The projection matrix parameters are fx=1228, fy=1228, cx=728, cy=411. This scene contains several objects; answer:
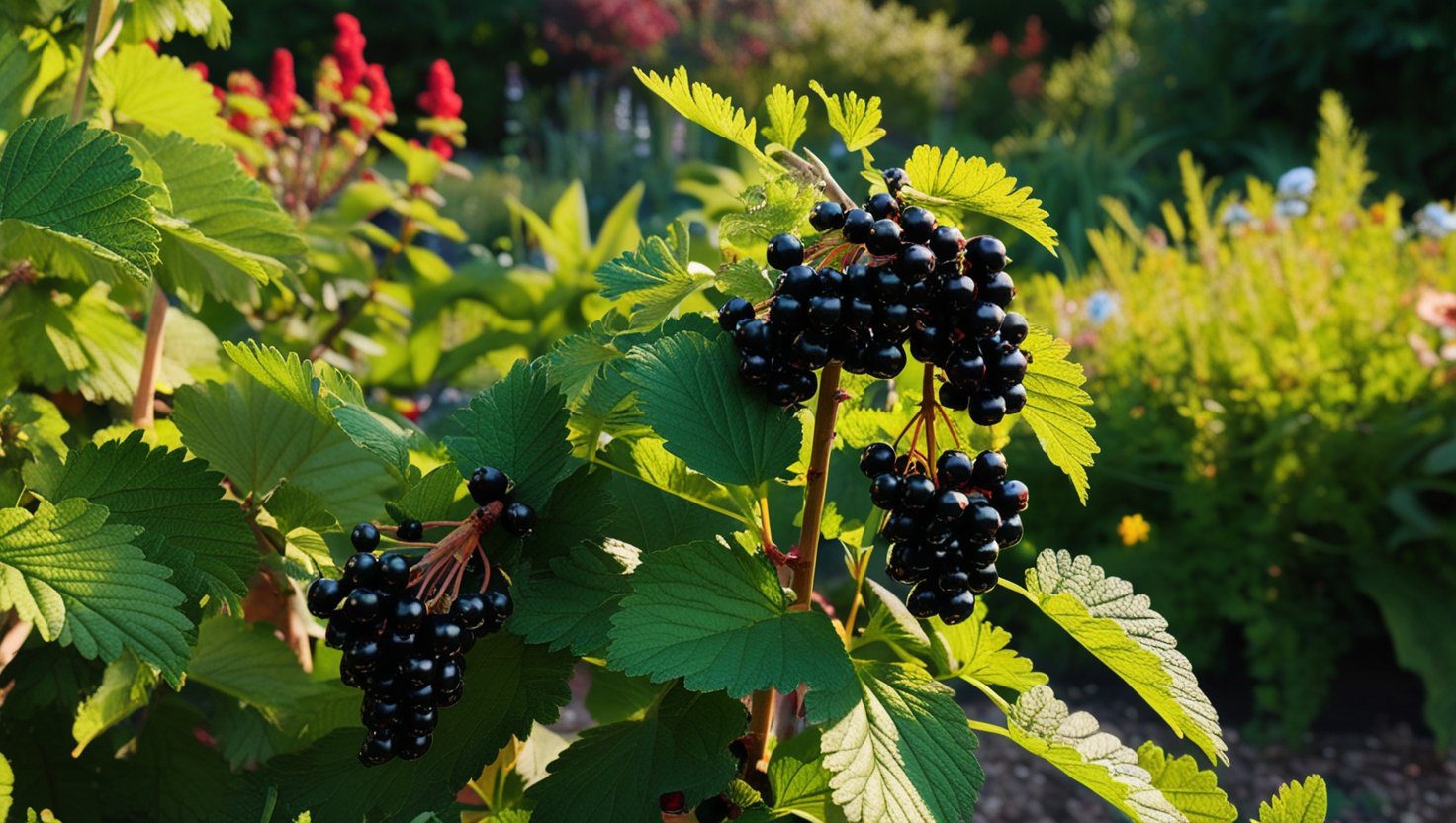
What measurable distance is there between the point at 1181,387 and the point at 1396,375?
0.48 metres

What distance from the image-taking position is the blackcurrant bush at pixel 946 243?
664 mm

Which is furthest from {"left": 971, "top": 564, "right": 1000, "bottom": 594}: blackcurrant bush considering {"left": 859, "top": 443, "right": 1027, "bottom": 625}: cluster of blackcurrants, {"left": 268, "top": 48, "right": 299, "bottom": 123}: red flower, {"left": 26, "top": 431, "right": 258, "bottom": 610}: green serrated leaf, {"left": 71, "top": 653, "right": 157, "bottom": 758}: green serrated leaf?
{"left": 268, "top": 48, "right": 299, "bottom": 123}: red flower

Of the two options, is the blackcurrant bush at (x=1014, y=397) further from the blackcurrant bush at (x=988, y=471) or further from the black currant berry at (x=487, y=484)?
the black currant berry at (x=487, y=484)

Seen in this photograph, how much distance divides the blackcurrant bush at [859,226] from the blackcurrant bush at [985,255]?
0.20ft

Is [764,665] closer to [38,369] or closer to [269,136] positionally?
[38,369]

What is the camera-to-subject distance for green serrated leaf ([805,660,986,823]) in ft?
2.14

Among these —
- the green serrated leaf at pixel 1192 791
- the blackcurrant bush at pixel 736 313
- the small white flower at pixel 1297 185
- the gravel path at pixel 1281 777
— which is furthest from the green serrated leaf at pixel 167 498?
the small white flower at pixel 1297 185

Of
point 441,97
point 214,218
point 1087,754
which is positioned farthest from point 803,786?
point 441,97

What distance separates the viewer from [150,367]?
1058 millimetres

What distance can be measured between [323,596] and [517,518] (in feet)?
0.37

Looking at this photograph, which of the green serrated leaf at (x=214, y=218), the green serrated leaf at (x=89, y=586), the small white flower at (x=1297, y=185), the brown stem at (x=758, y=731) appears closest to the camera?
the green serrated leaf at (x=89, y=586)

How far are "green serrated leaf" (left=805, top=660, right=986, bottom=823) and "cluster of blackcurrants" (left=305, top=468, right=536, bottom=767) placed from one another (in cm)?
19

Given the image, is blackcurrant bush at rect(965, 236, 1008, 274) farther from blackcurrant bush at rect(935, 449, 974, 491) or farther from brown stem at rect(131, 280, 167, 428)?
brown stem at rect(131, 280, 167, 428)

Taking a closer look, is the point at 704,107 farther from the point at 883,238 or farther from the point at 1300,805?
the point at 1300,805
